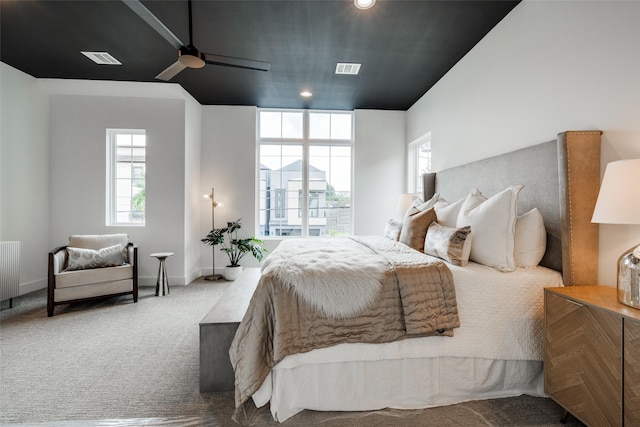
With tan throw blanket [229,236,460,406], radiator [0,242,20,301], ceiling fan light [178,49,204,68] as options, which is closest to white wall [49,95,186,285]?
radiator [0,242,20,301]

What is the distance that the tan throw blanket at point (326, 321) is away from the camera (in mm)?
1543

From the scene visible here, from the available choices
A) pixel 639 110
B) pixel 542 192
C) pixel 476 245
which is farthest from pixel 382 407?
pixel 639 110

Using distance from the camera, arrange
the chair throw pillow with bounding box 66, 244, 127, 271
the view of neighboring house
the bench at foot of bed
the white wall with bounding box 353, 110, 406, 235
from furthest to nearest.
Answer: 1. the view of neighboring house
2. the white wall with bounding box 353, 110, 406, 235
3. the chair throw pillow with bounding box 66, 244, 127, 271
4. the bench at foot of bed

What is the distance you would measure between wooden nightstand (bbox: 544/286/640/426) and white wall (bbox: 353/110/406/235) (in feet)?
11.4

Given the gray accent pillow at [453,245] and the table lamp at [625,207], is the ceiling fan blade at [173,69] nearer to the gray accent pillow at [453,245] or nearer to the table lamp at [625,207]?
the gray accent pillow at [453,245]

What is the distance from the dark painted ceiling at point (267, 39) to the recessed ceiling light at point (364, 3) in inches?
2.3

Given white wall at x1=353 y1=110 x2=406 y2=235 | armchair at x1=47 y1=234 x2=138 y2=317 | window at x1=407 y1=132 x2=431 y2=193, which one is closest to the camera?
armchair at x1=47 y1=234 x2=138 y2=317

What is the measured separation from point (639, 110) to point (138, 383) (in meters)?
3.38

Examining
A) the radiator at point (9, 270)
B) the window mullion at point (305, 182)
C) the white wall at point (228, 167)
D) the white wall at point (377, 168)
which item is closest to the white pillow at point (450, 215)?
the white wall at point (377, 168)

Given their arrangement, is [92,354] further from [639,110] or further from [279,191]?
[639,110]

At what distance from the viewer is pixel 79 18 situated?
104 inches

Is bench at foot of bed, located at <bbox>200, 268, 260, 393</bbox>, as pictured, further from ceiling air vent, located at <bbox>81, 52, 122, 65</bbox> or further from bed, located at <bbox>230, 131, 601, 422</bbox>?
ceiling air vent, located at <bbox>81, 52, 122, 65</bbox>

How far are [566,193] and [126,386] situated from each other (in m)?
3.05

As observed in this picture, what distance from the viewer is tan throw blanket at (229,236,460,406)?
1.54 metres
